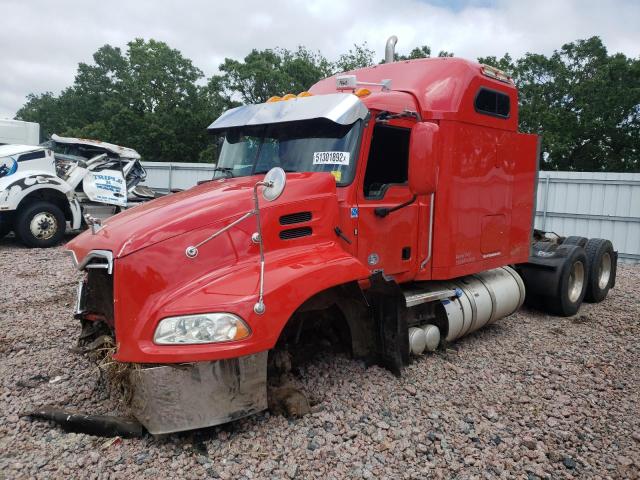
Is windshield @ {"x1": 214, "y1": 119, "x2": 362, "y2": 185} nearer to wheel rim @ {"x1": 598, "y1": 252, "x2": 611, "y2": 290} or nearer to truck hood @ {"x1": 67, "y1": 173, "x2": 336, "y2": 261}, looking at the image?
truck hood @ {"x1": 67, "y1": 173, "x2": 336, "y2": 261}

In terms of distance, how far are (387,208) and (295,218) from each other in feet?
3.07

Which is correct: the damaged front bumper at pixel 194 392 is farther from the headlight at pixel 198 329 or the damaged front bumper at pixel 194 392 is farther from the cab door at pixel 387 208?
the cab door at pixel 387 208

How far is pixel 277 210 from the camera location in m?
3.55

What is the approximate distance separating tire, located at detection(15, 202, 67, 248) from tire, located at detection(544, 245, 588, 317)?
9890 millimetres

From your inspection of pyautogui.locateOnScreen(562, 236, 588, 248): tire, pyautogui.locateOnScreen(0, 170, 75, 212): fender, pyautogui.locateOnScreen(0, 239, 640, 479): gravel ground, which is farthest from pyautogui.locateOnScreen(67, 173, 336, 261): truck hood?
pyautogui.locateOnScreen(0, 170, 75, 212): fender

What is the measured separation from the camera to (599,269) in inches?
301

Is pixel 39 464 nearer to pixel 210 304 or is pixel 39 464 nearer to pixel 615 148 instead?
pixel 210 304

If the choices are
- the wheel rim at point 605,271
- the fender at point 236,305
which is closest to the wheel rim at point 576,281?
the wheel rim at point 605,271

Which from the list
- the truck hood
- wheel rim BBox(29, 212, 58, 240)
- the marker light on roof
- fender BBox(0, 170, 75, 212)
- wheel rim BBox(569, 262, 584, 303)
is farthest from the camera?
wheel rim BBox(29, 212, 58, 240)

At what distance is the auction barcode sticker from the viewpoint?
3.97 m

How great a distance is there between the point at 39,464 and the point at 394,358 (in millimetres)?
2627

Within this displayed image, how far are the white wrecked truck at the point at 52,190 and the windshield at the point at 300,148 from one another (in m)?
7.34

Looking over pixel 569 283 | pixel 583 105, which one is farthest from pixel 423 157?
pixel 583 105

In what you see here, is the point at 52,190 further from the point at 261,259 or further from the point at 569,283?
the point at 569,283
